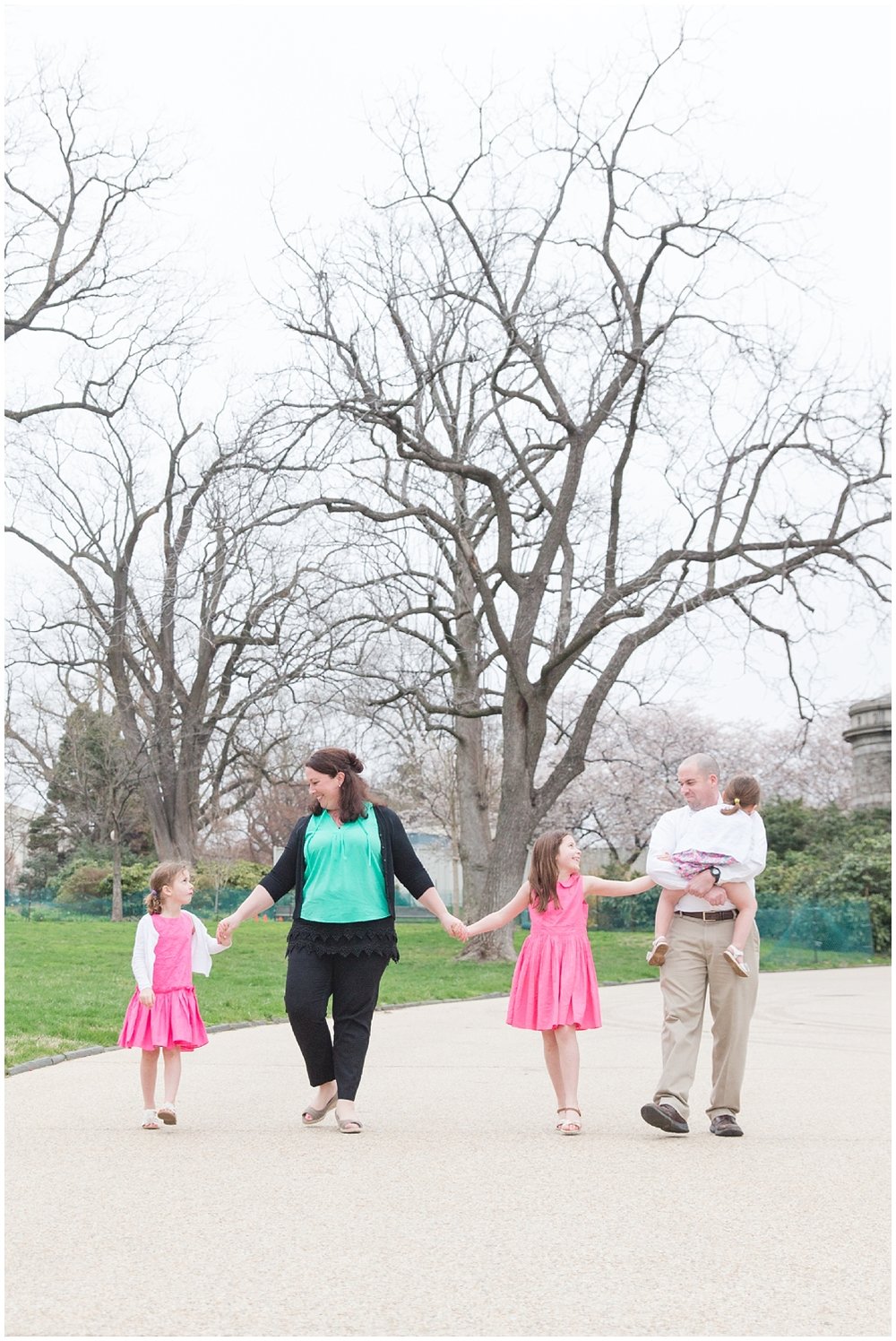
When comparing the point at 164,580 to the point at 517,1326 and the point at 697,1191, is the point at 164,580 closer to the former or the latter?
the point at 697,1191

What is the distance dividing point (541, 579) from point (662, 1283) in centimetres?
2074

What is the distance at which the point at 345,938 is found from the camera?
781cm

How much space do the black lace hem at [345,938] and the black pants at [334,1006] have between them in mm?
39

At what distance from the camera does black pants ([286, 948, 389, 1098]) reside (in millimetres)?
7754

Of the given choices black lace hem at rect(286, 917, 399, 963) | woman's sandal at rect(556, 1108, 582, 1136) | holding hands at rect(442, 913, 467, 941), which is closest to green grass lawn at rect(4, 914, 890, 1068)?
black lace hem at rect(286, 917, 399, 963)

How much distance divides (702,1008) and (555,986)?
0.74 metres

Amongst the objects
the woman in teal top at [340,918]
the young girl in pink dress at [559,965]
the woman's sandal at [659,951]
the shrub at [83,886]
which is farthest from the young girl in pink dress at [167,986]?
the shrub at [83,886]

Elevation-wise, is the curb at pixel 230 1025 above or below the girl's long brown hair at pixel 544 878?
below

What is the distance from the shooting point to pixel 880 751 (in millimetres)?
41406

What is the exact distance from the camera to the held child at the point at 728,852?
7645mm

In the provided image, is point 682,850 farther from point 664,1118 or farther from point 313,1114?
point 313,1114

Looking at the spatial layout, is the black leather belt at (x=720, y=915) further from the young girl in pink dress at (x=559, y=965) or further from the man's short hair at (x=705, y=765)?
the man's short hair at (x=705, y=765)

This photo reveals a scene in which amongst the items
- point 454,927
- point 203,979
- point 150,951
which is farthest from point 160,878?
point 203,979

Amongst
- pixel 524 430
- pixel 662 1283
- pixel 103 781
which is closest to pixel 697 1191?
pixel 662 1283
